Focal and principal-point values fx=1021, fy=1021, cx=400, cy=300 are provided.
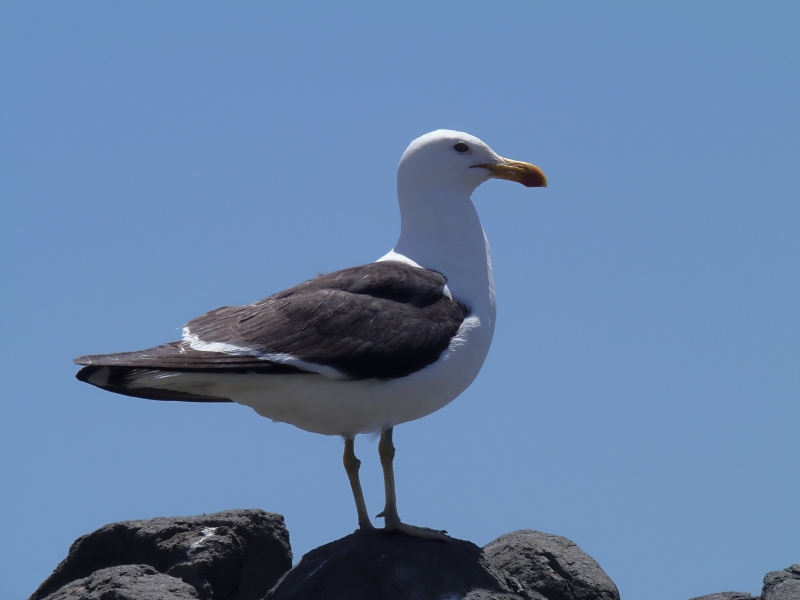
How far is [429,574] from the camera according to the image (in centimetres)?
765

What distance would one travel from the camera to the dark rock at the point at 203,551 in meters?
8.60

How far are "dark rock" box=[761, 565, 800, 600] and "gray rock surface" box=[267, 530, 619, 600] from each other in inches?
52.6

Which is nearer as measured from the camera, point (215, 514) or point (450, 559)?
point (450, 559)

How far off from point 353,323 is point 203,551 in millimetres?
2379

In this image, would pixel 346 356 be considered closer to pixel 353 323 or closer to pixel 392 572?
pixel 353 323

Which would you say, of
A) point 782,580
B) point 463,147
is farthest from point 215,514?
point 782,580

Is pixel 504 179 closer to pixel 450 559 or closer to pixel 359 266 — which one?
pixel 359 266

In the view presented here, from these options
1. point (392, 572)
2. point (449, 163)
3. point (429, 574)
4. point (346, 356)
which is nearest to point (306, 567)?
point (392, 572)

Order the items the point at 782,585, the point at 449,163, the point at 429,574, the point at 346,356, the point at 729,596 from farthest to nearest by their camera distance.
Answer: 1. the point at 449,163
2. the point at 729,596
3. the point at 782,585
4. the point at 346,356
5. the point at 429,574

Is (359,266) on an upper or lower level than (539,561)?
upper

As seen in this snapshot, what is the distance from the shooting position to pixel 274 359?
766 cm

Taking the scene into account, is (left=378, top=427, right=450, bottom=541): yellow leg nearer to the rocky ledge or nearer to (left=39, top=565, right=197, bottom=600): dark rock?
the rocky ledge

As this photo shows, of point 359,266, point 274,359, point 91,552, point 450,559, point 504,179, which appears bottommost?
point 450,559

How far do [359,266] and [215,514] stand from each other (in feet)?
8.50
